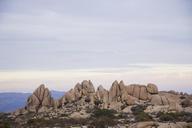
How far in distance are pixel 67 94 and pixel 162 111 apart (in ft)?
58.9

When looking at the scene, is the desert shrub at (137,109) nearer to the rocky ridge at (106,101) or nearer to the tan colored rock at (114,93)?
the rocky ridge at (106,101)

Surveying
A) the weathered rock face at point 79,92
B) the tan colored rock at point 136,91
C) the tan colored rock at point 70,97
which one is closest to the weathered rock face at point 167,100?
the tan colored rock at point 136,91

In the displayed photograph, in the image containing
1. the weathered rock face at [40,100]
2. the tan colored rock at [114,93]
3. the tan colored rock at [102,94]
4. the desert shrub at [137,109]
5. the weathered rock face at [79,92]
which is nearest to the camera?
the desert shrub at [137,109]

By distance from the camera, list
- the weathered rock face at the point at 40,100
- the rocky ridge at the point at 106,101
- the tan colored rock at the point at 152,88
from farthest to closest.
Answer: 1. the tan colored rock at the point at 152,88
2. the weathered rock face at the point at 40,100
3. the rocky ridge at the point at 106,101

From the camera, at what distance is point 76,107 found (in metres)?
72.9

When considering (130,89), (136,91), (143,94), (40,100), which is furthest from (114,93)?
(40,100)

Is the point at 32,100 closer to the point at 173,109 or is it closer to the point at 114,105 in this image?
the point at 114,105

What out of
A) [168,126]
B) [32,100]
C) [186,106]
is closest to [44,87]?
[32,100]

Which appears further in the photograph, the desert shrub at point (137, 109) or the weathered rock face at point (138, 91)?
the weathered rock face at point (138, 91)

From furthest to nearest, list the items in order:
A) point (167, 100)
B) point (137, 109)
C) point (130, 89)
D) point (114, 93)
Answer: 1. point (130, 89)
2. point (114, 93)
3. point (167, 100)
4. point (137, 109)

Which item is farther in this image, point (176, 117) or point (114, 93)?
point (114, 93)

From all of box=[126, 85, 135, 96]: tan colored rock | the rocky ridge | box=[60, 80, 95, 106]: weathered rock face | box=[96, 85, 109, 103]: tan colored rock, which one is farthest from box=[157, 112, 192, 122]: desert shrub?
box=[60, 80, 95, 106]: weathered rock face

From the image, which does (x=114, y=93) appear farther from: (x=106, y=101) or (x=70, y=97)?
(x=70, y=97)

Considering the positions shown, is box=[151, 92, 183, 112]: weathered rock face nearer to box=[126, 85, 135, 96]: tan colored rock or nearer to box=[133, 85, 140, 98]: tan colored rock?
box=[133, 85, 140, 98]: tan colored rock
